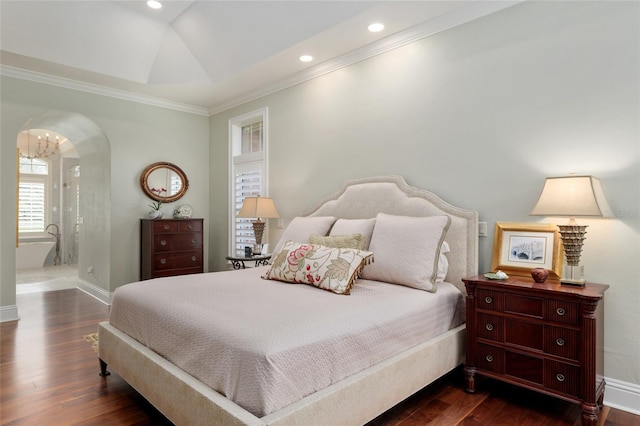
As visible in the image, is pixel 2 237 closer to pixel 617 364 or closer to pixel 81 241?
pixel 81 241

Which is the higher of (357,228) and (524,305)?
(357,228)

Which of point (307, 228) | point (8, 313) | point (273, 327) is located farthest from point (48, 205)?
point (273, 327)

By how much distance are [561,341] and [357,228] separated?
1553 mm

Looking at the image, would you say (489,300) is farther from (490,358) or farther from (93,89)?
(93,89)

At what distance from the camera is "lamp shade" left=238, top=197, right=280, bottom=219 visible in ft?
13.9

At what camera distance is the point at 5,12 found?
3.32m

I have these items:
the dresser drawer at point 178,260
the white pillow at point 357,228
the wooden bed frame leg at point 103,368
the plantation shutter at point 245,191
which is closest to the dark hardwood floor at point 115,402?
the wooden bed frame leg at point 103,368

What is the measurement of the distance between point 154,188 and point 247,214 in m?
1.75

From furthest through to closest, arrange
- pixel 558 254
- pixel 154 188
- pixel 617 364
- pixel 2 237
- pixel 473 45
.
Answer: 1. pixel 154 188
2. pixel 2 237
3. pixel 473 45
4. pixel 558 254
5. pixel 617 364

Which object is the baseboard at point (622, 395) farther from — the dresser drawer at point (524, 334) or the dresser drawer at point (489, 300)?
the dresser drawer at point (489, 300)

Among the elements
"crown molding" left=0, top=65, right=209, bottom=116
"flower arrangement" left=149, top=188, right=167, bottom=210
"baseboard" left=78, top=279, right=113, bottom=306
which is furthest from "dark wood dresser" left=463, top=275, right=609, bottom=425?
"crown molding" left=0, top=65, right=209, bottom=116

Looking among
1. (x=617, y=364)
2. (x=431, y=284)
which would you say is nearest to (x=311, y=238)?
(x=431, y=284)

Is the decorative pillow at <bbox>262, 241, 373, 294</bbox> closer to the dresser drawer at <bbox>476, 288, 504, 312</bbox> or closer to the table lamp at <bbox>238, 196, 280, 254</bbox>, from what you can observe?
the dresser drawer at <bbox>476, 288, 504, 312</bbox>

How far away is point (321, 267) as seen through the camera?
97.6 inches
